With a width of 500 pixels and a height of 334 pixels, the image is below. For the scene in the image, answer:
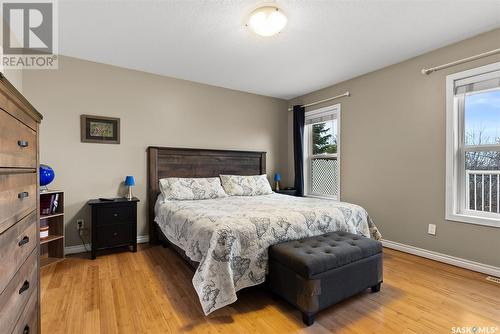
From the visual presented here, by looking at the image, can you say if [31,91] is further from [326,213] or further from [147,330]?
[326,213]

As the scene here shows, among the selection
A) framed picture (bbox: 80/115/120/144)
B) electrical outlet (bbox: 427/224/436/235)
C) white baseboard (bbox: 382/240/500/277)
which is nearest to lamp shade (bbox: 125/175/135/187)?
framed picture (bbox: 80/115/120/144)

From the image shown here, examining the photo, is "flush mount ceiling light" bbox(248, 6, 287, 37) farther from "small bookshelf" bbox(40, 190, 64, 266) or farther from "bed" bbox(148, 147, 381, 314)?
Result: "small bookshelf" bbox(40, 190, 64, 266)

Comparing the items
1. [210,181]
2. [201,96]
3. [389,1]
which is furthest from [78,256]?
[389,1]

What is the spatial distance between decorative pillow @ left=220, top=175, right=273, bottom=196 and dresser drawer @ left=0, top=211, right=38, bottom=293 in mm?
2624

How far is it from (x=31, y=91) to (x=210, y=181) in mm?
2350

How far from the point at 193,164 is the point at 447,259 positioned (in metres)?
3.42

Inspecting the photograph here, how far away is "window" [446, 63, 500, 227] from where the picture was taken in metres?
2.57

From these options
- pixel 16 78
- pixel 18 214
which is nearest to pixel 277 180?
pixel 16 78

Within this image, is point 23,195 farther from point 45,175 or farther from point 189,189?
point 189,189

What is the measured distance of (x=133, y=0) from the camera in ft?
6.77

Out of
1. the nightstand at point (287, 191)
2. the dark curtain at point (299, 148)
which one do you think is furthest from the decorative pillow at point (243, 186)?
the dark curtain at point (299, 148)

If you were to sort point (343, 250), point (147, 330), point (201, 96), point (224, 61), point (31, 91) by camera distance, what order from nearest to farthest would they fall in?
point (147, 330) < point (343, 250) < point (31, 91) < point (224, 61) < point (201, 96)

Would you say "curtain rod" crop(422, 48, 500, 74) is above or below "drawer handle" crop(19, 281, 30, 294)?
above

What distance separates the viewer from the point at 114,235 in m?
3.03
